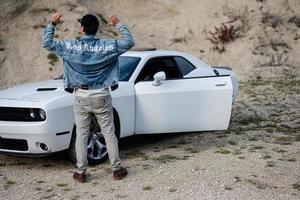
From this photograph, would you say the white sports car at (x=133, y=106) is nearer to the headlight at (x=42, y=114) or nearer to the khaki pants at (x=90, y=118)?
the headlight at (x=42, y=114)

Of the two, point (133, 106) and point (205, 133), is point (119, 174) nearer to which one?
point (133, 106)

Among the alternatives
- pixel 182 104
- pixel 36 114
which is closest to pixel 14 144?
pixel 36 114

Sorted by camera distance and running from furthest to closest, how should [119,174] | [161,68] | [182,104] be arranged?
[161,68]
[182,104]
[119,174]

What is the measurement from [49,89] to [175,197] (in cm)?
229

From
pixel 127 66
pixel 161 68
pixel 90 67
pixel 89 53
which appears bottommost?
pixel 161 68

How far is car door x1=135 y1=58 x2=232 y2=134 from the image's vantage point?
7.50 m

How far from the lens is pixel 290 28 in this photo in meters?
18.8

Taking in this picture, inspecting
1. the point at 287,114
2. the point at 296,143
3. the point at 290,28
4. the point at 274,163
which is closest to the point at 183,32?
the point at 290,28

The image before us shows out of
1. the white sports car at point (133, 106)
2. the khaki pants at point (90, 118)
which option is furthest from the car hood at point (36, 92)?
the khaki pants at point (90, 118)

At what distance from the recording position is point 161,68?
8.23 m

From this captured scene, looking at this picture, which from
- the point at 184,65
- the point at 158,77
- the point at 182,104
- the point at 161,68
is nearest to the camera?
the point at 158,77

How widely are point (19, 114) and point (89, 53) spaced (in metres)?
1.26

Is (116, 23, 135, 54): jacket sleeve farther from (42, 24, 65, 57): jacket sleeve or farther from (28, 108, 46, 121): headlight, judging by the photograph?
(28, 108, 46, 121): headlight

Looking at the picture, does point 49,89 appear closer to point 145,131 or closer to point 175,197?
point 145,131
